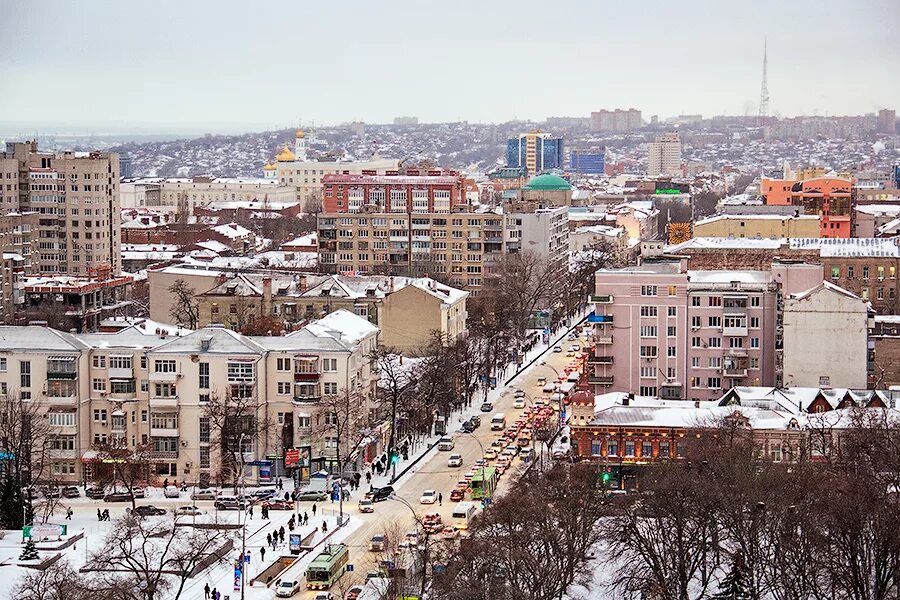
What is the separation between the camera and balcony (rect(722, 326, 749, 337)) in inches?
2015

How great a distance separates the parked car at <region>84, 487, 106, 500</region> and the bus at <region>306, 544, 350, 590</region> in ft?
29.9

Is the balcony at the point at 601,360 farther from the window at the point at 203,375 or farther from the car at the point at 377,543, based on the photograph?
the car at the point at 377,543

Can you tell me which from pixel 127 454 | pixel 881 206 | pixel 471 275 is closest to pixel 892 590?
pixel 127 454

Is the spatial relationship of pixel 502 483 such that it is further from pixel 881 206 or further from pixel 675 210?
pixel 675 210

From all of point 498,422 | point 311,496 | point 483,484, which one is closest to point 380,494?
point 311,496

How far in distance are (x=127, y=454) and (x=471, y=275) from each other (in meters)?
40.2

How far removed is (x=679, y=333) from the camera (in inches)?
2020

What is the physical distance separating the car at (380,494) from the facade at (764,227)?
34.4 m

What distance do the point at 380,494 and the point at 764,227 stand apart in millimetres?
36545

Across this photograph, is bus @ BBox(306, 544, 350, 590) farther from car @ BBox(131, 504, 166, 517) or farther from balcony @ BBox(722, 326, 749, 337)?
balcony @ BBox(722, 326, 749, 337)

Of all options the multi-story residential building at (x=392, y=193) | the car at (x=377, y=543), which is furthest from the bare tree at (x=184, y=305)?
the car at (x=377, y=543)

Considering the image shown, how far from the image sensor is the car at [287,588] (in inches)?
1380

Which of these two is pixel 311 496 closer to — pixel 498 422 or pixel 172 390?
pixel 172 390

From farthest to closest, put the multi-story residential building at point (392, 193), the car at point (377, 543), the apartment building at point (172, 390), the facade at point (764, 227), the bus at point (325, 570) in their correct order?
the multi-story residential building at point (392, 193) < the facade at point (764, 227) < the apartment building at point (172, 390) < the car at point (377, 543) < the bus at point (325, 570)
